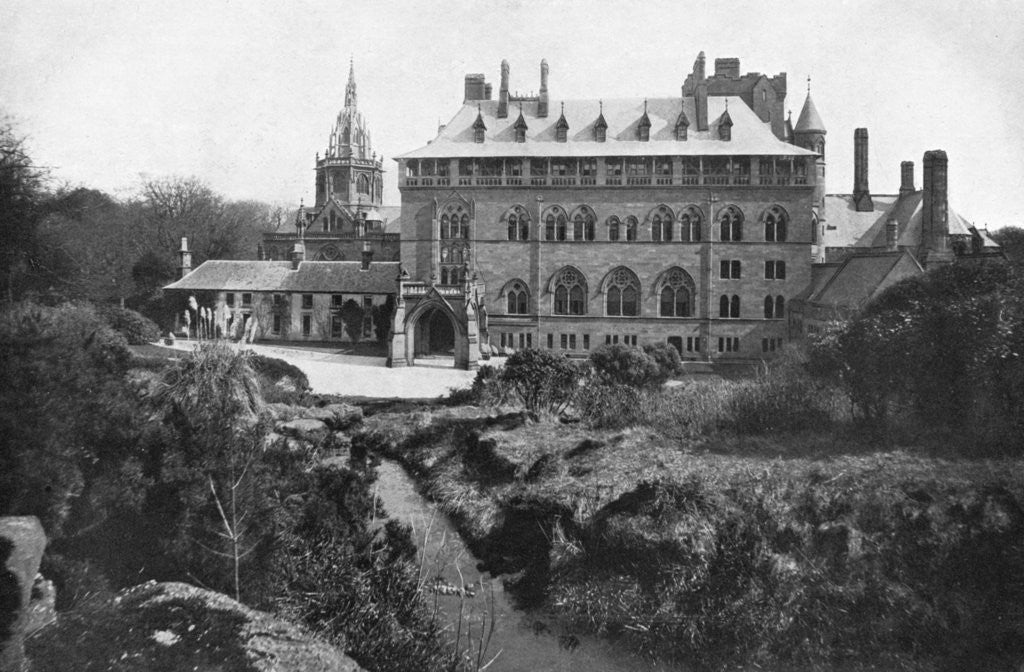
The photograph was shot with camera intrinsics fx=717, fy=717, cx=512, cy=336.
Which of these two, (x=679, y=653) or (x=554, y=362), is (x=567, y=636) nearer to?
(x=679, y=653)

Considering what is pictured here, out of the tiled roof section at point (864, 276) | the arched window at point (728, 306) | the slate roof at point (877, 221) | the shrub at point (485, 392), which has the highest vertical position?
the slate roof at point (877, 221)

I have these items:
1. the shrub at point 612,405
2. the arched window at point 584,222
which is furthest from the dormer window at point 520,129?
the shrub at point 612,405

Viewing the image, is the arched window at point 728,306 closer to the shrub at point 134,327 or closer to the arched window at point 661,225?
the arched window at point 661,225

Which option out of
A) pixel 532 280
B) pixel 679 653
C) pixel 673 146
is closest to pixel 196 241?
pixel 532 280

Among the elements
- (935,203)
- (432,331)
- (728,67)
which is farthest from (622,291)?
(728,67)

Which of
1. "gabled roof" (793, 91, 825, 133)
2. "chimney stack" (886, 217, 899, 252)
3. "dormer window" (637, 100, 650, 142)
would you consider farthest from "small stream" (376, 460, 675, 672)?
"gabled roof" (793, 91, 825, 133)
